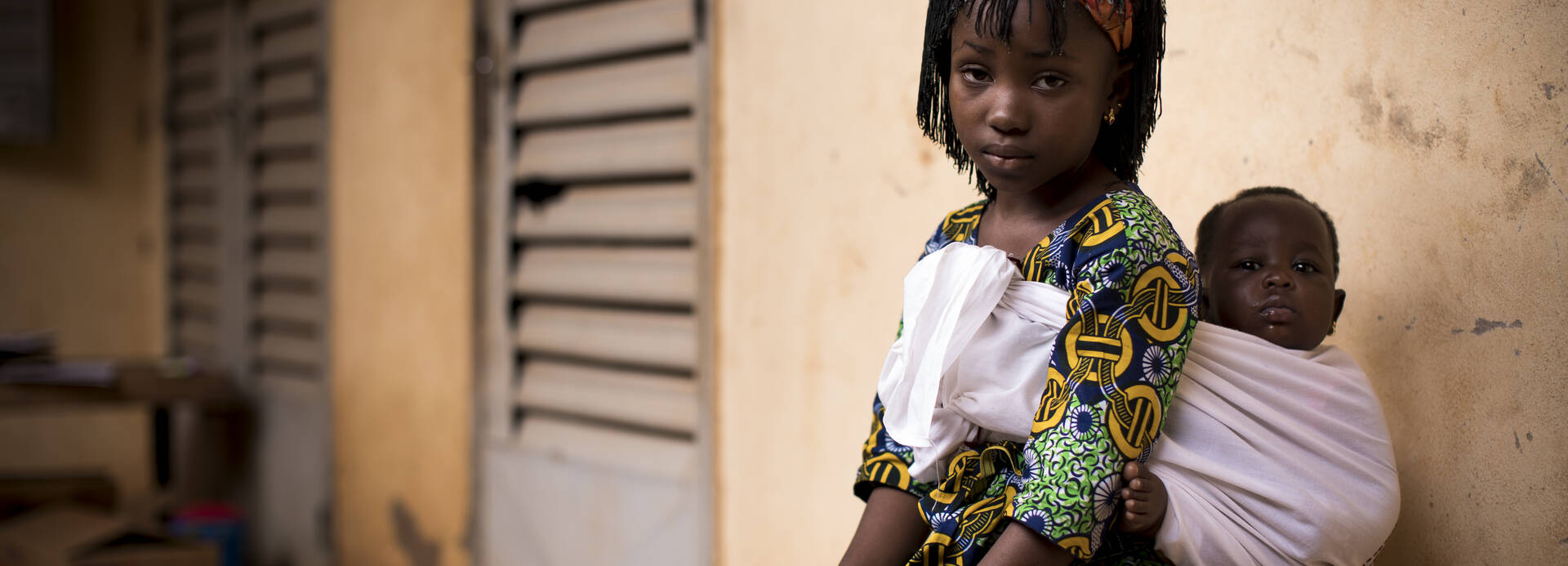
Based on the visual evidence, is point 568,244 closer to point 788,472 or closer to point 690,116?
point 690,116

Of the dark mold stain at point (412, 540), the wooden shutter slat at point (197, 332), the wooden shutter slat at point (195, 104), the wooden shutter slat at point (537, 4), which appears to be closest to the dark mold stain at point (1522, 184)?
the wooden shutter slat at point (537, 4)

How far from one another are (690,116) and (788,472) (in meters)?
0.83

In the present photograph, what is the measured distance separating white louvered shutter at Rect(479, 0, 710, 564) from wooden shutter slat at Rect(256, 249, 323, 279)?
110 centimetres

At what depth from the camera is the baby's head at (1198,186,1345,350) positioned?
115 centimetres

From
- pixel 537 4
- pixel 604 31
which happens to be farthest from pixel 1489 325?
pixel 537 4

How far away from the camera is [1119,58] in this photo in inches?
41.8

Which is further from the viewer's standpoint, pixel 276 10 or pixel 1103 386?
pixel 276 10

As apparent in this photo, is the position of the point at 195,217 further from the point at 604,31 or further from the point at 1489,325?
the point at 1489,325

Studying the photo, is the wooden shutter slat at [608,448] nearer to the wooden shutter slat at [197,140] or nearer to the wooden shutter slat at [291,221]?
the wooden shutter slat at [291,221]

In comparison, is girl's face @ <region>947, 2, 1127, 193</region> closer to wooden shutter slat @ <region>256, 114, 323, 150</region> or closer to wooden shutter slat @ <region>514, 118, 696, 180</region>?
wooden shutter slat @ <region>514, 118, 696, 180</region>

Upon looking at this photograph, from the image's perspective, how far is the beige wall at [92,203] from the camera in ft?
15.1

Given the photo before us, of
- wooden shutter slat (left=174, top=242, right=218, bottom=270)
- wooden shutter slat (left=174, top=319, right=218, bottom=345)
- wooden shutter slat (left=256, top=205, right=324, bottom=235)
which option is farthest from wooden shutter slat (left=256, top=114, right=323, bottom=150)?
wooden shutter slat (left=174, top=319, right=218, bottom=345)

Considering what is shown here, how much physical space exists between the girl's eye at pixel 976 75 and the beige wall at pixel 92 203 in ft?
15.0

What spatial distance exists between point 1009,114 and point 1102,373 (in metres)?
0.25
